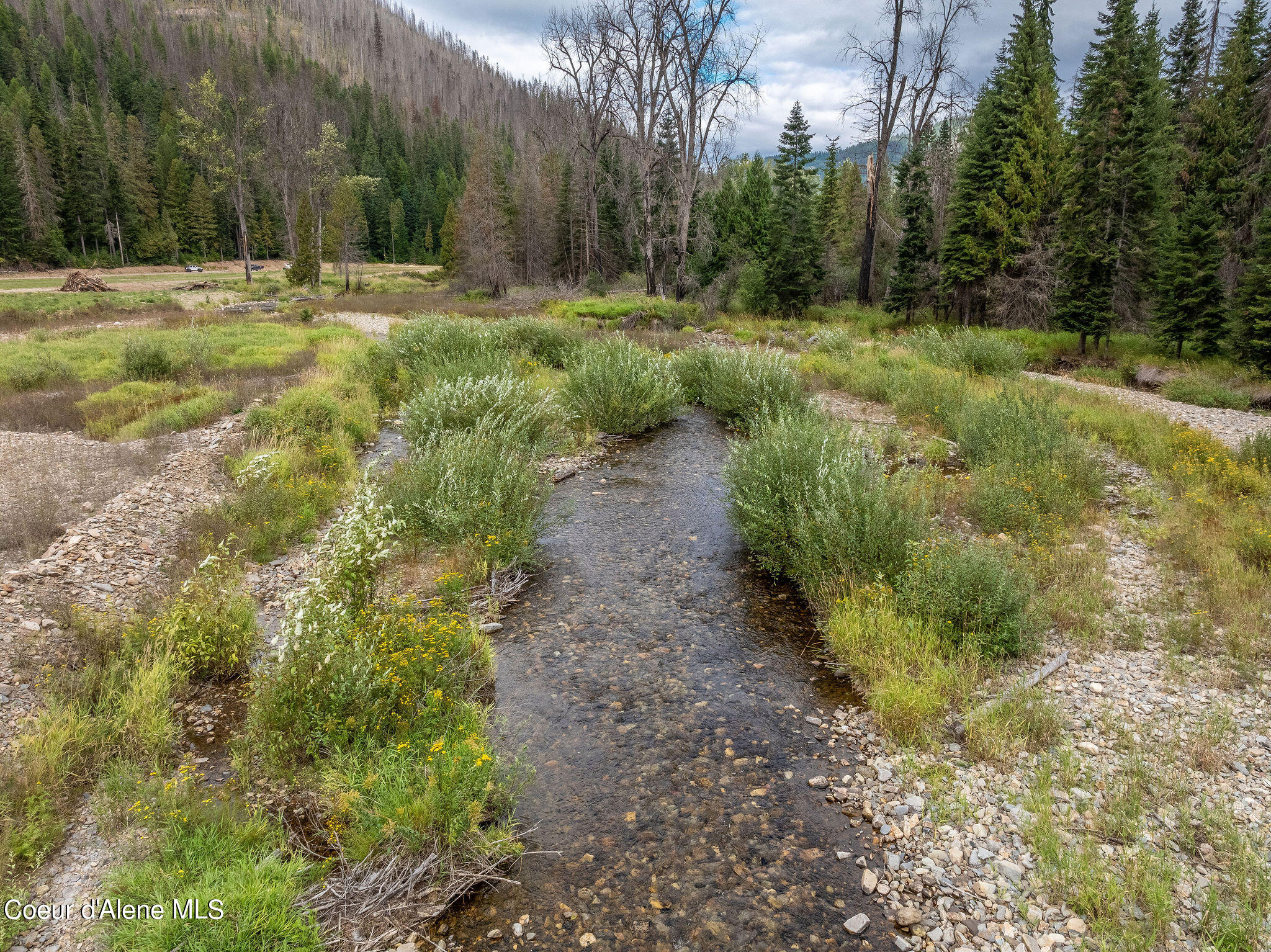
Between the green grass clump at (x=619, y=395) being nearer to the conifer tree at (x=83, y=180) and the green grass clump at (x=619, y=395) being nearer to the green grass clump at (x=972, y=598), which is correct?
the green grass clump at (x=972, y=598)

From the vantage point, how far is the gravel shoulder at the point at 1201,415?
1095 centimetres

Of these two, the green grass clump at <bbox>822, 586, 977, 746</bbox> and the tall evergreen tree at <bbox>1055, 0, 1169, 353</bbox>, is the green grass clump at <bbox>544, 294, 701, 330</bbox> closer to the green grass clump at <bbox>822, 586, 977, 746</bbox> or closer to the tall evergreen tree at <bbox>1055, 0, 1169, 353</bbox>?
the tall evergreen tree at <bbox>1055, 0, 1169, 353</bbox>

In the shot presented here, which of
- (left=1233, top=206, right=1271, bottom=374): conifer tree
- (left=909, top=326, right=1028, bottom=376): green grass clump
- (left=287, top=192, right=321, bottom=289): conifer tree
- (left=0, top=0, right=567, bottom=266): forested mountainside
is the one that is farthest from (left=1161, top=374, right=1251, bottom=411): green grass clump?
(left=287, top=192, right=321, bottom=289): conifer tree

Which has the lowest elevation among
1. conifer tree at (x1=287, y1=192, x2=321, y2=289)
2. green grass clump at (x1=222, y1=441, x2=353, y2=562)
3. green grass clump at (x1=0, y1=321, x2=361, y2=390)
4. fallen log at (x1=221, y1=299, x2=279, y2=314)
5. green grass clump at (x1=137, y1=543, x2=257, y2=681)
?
green grass clump at (x1=137, y1=543, x2=257, y2=681)

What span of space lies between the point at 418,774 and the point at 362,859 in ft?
1.61

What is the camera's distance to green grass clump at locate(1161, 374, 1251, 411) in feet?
44.2

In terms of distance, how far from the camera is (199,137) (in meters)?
48.0

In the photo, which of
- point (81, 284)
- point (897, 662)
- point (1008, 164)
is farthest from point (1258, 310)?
point (81, 284)

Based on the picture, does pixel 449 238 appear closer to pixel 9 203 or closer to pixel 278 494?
pixel 9 203

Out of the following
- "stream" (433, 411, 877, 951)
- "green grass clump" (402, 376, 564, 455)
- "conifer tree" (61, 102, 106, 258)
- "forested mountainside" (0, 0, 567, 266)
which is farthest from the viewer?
"conifer tree" (61, 102, 106, 258)

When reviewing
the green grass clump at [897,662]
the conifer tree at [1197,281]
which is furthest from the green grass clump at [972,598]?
the conifer tree at [1197,281]

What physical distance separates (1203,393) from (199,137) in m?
59.8

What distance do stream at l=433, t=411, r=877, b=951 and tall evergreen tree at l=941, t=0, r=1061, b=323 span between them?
20.9 metres

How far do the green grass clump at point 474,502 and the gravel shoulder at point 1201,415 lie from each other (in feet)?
34.9
